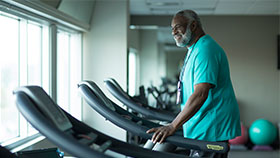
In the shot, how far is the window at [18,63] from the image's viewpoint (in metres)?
3.06

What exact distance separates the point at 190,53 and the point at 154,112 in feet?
1.98

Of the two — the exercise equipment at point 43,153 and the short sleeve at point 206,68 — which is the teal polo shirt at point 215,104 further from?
the exercise equipment at point 43,153

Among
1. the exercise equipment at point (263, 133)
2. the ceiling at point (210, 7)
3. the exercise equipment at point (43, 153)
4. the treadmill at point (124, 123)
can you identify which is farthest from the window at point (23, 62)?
the exercise equipment at point (263, 133)

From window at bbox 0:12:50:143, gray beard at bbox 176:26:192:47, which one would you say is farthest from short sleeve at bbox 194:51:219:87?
window at bbox 0:12:50:143

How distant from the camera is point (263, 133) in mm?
6441

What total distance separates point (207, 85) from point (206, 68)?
10 centimetres

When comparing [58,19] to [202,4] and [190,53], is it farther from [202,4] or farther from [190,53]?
[202,4]

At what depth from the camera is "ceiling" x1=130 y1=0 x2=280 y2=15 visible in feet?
21.0

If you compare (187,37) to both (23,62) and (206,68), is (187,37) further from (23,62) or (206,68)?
(23,62)

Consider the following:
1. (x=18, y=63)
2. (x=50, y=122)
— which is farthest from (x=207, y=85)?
(x=18, y=63)

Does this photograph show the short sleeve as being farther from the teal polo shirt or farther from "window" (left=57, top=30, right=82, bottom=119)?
"window" (left=57, top=30, right=82, bottom=119)

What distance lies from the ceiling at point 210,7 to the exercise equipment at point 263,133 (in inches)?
87.7

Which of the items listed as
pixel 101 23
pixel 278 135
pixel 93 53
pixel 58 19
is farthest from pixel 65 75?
pixel 278 135

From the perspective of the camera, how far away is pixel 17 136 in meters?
3.34
